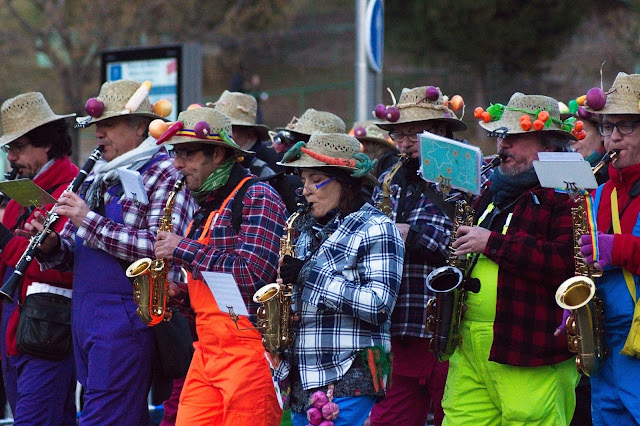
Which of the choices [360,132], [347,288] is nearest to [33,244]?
[347,288]

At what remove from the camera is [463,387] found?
5.00 meters

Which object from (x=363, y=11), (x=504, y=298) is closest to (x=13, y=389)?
(x=504, y=298)

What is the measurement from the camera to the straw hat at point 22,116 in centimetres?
646


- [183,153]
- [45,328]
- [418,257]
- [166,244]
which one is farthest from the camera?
[45,328]

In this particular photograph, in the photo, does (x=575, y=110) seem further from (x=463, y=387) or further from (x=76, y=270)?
(x=76, y=270)

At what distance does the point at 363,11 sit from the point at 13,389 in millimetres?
5820

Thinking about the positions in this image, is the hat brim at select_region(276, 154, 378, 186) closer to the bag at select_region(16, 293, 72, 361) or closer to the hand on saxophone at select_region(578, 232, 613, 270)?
the hand on saxophone at select_region(578, 232, 613, 270)

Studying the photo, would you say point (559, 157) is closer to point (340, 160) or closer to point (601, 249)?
point (601, 249)

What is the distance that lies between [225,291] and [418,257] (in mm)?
1435

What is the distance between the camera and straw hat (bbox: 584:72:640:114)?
476 cm

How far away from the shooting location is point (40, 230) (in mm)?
5918

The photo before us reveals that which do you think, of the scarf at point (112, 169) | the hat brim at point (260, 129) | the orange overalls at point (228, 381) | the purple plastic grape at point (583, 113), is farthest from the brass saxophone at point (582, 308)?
the hat brim at point (260, 129)

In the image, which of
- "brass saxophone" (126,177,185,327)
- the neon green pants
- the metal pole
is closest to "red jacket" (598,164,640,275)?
the neon green pants

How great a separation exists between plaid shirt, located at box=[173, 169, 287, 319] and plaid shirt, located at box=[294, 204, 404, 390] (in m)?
0.39
